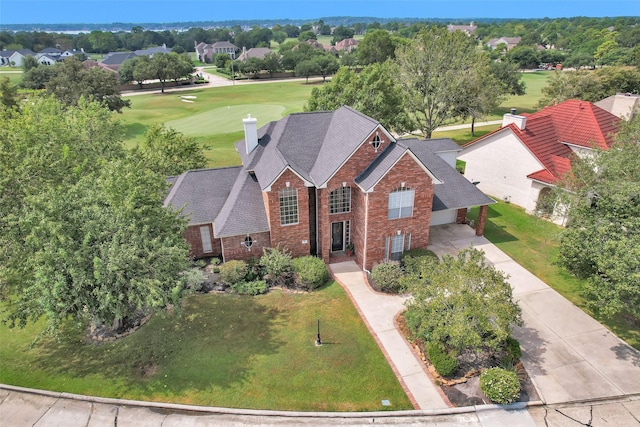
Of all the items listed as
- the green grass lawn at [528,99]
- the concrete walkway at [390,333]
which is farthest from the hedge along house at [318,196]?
the green grass lawn at [528,99]

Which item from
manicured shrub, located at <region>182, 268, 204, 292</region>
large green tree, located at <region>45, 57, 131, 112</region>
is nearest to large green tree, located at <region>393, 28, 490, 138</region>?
manicured shrub, located at <region>182, 268, 204, 292</region>

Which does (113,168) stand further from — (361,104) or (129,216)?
(361,104)

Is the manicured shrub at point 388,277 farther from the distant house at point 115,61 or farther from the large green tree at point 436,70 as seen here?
the distant house at point 115,61

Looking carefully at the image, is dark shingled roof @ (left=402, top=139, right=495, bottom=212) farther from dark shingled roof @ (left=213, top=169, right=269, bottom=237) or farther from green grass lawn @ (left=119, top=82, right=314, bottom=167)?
green grass lawn @ (left=119, top=82, right=314, bottom=167)

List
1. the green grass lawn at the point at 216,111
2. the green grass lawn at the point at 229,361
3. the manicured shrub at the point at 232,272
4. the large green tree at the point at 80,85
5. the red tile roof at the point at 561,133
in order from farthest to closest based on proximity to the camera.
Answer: the large green tree at the point at 80,85 < the green grass lawn at the point at 216,111 < the red tile roof at the point at 561,133 < the manicured shrub at the point at 232,272 < the green grass lawn at the point at 229,361

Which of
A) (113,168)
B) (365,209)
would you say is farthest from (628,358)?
(113,168)

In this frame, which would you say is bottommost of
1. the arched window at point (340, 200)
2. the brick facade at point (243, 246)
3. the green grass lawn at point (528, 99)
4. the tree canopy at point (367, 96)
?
the brick facade at point (243, 246)
